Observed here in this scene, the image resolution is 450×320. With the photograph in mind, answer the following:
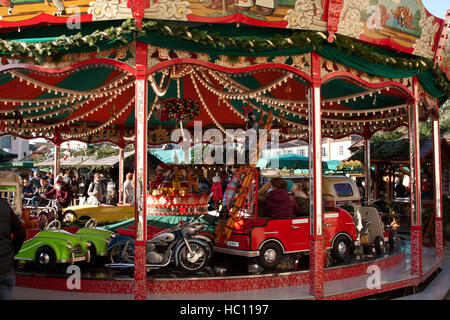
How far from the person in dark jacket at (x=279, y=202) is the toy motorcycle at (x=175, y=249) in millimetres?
1410

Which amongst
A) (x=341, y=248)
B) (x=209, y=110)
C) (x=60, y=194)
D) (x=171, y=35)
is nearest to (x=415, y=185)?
(x=341, y=248)

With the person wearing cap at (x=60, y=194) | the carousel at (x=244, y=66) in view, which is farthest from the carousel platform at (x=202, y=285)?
the person wearing cap at (x=60, y=194)

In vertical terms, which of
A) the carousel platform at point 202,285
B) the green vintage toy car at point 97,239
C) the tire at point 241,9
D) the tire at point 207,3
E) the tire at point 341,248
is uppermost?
the tire at point 207,3

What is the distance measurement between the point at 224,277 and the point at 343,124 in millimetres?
9213

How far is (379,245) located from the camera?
28.8ft

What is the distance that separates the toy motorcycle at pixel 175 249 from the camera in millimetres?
6742

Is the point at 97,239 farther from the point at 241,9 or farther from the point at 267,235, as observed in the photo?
the point at 241,9

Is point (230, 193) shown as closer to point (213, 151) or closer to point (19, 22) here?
point (19, 22)

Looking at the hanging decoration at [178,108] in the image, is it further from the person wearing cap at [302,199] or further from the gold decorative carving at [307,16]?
the gold decorative carving at [307,16]

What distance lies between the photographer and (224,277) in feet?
20.8

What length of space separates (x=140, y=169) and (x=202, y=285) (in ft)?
6.86

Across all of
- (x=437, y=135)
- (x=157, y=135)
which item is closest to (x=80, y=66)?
(x=437, y=135)

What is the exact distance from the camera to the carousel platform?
6051 mm

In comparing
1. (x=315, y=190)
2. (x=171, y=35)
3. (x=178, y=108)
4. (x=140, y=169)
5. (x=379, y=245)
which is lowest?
(x=379, y=245)
